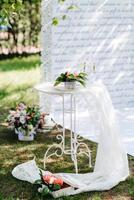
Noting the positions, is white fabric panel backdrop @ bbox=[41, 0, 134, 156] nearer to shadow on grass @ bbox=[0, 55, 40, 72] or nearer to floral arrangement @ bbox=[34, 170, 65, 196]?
floral arrangement @ bbox=[34, 170, 65, 196]

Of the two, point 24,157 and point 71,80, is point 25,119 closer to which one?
point 24,157

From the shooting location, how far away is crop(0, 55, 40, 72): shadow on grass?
11.4 m

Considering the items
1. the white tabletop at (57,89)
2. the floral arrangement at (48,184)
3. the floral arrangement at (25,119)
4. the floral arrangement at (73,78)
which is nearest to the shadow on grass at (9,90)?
the floral arrangement at (25,119)

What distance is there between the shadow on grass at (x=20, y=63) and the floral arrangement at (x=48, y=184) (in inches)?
263

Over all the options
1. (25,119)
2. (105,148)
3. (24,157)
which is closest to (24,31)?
(25,119)

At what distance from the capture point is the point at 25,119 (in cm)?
643

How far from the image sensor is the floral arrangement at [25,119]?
640cm

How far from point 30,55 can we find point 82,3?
559 centimetres

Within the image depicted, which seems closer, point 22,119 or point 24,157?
point 24,157

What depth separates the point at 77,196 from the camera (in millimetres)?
4617

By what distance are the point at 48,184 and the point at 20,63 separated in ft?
25.2

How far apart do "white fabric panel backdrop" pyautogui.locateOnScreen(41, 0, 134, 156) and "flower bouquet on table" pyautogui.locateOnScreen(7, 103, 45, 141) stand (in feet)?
2.54

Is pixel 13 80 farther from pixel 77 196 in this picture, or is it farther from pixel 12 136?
pixel 77 196

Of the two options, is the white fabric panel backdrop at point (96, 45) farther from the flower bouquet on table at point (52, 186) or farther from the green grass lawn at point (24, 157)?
the flower bouquet on table at point (52, 186)
